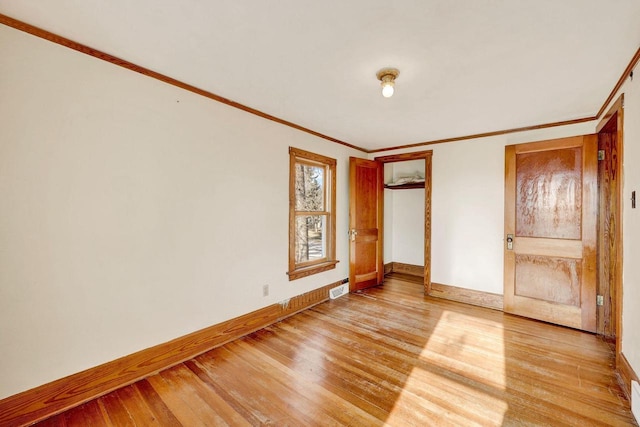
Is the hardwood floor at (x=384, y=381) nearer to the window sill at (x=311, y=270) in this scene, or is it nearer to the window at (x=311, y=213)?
the window sill at (x=311, y=270)

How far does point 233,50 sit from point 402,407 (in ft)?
8.77

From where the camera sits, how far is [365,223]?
14.6 feet

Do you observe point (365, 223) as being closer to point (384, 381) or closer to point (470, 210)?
point (470, 210)

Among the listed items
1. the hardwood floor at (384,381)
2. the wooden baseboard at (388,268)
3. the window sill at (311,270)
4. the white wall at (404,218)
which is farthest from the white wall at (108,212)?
the white wall at (404,218)

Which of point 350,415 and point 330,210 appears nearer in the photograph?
point 350,415

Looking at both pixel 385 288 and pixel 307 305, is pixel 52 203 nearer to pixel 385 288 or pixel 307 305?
pixel 307 305

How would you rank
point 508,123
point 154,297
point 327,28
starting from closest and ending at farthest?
point 327,28, point 154,297, point 508,123

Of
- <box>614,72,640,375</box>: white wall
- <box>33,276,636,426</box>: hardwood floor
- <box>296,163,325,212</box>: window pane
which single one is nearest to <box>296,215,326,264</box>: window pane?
<box>296,163,325,212</box>: window pane

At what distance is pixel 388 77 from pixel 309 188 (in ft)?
6.66

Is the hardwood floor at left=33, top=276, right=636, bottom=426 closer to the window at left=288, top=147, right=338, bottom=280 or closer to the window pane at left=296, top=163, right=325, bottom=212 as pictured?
the window at left=288, top=147, right=338, bottom=280

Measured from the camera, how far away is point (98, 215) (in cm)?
194

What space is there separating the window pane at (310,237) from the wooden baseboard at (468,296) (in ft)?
5.92

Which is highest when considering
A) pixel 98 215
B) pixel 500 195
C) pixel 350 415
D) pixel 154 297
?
pixel 500 195

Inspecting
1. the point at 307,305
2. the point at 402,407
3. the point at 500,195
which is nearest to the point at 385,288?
the point at 307,305
